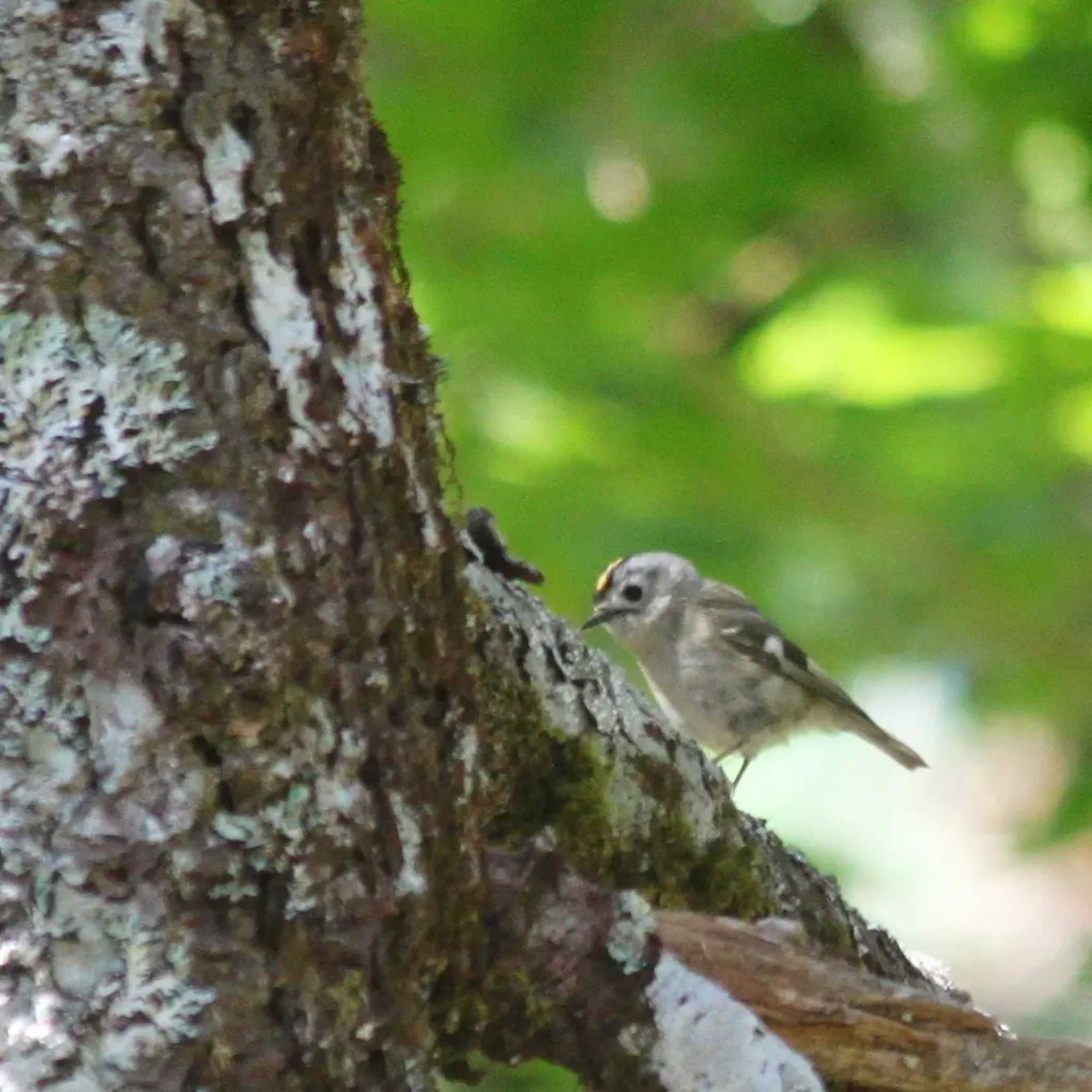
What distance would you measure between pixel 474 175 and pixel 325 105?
479 cm

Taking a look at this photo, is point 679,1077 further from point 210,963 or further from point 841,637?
point 841,637

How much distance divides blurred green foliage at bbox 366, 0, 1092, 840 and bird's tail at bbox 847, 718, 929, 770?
1.26ft

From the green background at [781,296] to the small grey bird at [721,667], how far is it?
0.57 ft

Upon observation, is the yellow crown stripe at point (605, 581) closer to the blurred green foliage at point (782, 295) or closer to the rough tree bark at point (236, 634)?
the blurred green foliage at point (782, 295)

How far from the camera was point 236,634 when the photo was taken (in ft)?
6.44

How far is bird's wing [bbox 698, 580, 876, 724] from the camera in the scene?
23.4 ft

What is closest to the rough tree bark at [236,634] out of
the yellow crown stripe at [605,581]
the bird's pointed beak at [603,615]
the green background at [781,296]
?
the green background at [781,296]

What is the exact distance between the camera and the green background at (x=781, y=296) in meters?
6.30

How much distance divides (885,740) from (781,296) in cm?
180

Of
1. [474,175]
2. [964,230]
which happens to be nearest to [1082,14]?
[964,230]

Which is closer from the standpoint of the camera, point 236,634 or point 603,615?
point 236,634

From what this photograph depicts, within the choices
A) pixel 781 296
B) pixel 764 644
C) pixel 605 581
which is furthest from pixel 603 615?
pixel 781 296

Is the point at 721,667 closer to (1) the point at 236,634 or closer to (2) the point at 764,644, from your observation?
(2) the point at 764,644

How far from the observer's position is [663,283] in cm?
697
